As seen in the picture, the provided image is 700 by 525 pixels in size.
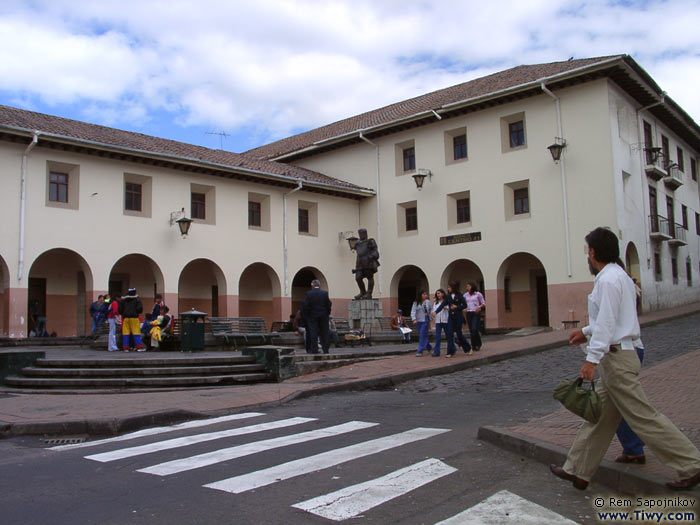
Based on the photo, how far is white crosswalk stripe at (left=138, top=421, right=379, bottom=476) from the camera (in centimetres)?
557

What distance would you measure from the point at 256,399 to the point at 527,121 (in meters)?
18.6

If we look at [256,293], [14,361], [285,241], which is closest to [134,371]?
[14,361]

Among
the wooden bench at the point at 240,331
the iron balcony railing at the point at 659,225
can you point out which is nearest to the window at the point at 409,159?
the iron balcony railing at the point at 659,225

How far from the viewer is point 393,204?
28688mm

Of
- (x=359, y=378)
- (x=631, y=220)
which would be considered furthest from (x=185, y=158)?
(x=631, y=220)

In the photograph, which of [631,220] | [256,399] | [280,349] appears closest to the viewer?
[256,399]

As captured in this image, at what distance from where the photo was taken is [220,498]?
15.1 feet

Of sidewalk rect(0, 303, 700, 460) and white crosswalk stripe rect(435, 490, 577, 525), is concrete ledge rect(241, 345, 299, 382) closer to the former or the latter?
sidewalk rect(0, 303, 700, 460)

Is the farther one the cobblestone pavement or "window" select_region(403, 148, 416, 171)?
"window" select_region(403, 148, 416, 171)

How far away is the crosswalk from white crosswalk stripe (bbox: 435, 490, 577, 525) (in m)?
0.06

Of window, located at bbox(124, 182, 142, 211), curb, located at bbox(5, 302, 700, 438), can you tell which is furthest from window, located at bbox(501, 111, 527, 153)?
curb, located at bbox(5, 302, 700, 438)

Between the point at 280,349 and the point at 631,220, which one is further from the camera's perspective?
the point at 631,220

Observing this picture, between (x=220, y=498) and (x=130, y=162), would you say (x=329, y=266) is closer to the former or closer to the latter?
(x=130, y=162)

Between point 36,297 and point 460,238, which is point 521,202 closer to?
point 460,238
